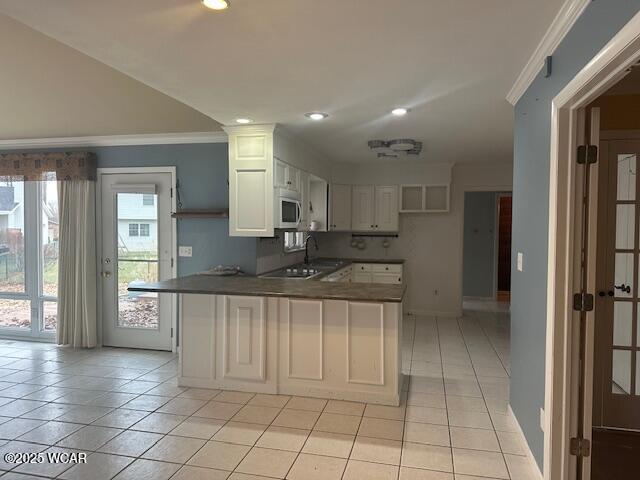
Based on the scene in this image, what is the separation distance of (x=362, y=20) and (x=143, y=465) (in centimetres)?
265

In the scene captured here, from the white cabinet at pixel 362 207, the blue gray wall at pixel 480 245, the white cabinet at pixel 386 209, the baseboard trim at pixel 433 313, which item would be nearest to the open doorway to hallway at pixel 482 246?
the blue gray wall at pixel 480 245

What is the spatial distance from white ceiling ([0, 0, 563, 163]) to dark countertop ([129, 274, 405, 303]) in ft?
4.74

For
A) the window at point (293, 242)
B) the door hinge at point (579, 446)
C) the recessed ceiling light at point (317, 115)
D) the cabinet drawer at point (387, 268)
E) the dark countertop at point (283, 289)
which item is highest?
the recessed ceiling light at point (317, 115)

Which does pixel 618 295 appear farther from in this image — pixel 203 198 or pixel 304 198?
pixel 203 198

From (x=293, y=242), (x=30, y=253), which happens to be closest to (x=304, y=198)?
(x=293, y=242)

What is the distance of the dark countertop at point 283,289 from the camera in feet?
10.4

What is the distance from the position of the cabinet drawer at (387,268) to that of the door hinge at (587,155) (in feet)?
14.4

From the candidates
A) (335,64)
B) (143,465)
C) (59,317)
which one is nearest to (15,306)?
(59,317)

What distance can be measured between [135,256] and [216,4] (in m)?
3.60

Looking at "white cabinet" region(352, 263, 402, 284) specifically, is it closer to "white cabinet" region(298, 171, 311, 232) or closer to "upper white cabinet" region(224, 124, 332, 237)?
"white cabinet" region(298, 171, 311, 232)

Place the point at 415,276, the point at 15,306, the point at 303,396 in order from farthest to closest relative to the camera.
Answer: the point at 415,276
the point at 15,306
the point at 303,396

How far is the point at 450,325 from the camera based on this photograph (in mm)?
5914

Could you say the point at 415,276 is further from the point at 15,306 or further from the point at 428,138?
the point at 15,306

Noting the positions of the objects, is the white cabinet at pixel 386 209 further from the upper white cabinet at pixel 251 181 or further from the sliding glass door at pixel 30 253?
the sliding glass door at pixel 30 253
